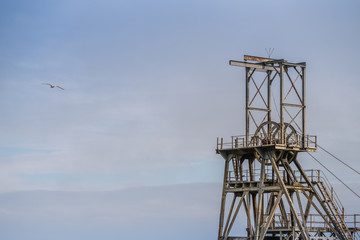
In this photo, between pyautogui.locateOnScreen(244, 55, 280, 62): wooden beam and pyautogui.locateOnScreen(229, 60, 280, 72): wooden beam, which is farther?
pyautogui.locateOnScreen(244, 55, 280, 62): wooden beam

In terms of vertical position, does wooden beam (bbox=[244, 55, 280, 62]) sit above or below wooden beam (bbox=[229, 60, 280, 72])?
above

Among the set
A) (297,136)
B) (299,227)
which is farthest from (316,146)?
(299,227)

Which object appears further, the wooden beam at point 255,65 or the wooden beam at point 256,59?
the wooden beam at point 256,59

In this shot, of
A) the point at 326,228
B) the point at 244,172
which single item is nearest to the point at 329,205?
the point at 326,228

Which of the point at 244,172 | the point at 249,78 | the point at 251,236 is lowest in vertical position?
the point at 251,236

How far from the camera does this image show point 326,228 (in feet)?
303

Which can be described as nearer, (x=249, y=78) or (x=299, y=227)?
(x=299, y=227)

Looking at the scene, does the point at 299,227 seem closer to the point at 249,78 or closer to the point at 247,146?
the point at 247,146

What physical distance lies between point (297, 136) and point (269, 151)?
9.98 feet

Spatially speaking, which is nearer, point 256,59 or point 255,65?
point 255,65

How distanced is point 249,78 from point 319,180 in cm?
1114

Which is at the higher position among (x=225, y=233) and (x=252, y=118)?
(x=252, y=118)

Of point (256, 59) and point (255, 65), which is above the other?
point (256, 59)

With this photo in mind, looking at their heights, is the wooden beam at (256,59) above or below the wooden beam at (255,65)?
above
